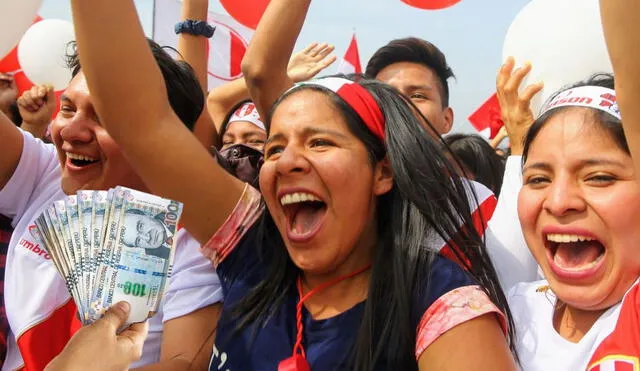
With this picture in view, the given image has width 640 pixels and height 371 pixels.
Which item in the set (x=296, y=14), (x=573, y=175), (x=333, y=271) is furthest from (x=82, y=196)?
(x=573, y=175)

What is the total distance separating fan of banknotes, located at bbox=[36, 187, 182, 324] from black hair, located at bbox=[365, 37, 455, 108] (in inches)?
92.3

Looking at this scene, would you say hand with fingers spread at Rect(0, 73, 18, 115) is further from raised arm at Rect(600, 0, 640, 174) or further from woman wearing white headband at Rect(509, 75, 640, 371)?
raised arm at Rect(600, 0, 640, 174)

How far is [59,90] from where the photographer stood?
21.2 feet

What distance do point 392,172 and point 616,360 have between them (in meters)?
0.68

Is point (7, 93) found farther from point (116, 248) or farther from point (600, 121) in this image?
point (600, 121)

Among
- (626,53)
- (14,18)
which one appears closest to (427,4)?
(14,18)

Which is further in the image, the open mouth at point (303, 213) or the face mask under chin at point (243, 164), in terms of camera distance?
the face mask under chin at point (243, 164)

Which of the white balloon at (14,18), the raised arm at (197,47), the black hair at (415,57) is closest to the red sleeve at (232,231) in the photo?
the white balloon at (14,18)

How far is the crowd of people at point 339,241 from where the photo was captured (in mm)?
1571

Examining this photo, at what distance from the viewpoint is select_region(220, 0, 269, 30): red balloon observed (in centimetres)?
459

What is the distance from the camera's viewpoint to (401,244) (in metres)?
1.72

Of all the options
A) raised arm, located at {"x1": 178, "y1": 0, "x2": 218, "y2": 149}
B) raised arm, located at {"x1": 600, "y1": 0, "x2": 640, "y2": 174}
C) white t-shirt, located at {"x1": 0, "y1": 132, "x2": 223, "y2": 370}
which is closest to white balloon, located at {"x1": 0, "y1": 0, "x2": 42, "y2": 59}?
white t-shirt, located at {"x1": 0, "y1": 132, "x2": 223, "y2": 370}

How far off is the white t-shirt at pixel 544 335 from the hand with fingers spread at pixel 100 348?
1.02m

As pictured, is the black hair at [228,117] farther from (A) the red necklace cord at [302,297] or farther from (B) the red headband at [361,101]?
(A) the red necklace cord at [302,297]
